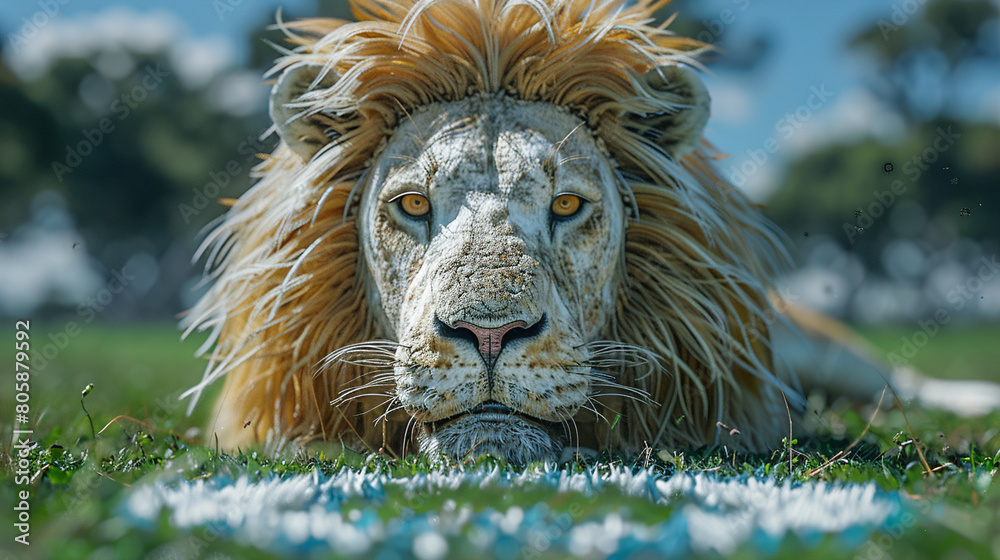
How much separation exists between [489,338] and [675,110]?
1335mm

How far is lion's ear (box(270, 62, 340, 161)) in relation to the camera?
121 inches

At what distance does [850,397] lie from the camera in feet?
15.3

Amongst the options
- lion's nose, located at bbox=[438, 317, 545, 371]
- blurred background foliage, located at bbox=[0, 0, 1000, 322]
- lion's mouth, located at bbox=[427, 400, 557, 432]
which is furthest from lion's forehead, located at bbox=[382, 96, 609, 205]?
blurred background foliage, located at bbox=[0, 0, 1000, 322]

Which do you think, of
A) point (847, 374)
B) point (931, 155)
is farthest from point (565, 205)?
point (931, 155)

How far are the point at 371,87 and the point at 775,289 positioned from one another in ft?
6.28

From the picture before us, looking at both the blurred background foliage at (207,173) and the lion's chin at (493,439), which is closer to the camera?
the lion's chin at (493,439)

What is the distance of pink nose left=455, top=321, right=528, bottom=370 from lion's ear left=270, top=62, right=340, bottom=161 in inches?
48.2

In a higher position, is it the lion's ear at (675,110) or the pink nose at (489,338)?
the lion's ear at (675,110)

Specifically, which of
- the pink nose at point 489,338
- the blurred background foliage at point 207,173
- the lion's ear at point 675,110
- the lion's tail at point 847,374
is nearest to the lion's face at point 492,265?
the pink nose at point 489,338

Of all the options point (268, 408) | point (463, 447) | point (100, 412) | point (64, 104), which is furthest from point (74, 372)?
point (64, 104)

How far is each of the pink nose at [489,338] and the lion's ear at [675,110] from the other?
3.90 ft

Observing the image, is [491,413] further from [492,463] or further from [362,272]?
[362,272]

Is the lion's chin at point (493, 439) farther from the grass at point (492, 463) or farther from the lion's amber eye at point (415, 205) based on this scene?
the lion's amber eye at point (415, 205)

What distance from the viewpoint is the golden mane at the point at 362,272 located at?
3.03 meters
